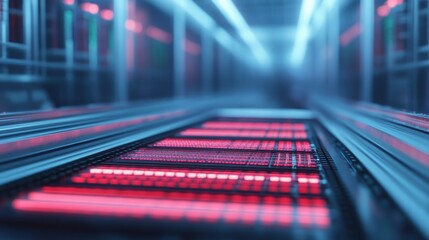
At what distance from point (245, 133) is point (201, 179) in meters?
2.13

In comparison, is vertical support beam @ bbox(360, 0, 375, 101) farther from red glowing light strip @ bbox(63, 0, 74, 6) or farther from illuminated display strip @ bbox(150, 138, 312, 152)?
red glowing light strip @ bbox(63, 0, 74, 6)

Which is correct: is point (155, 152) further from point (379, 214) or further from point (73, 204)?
point (379, 214)

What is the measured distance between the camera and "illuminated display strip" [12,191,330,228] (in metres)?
1.60

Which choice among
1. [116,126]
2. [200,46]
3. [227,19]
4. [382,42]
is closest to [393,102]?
[382,42]

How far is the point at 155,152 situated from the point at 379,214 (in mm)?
1798

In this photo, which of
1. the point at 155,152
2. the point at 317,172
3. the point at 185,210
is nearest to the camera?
the point at 185,210

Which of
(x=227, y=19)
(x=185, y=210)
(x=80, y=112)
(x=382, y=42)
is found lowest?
(x=185, y=210)

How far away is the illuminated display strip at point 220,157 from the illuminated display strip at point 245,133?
3.24 feet

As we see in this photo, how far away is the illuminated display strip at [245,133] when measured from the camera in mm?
4074

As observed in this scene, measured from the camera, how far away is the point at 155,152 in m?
3.06

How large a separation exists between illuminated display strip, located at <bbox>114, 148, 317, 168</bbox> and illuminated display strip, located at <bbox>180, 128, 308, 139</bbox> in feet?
3.24

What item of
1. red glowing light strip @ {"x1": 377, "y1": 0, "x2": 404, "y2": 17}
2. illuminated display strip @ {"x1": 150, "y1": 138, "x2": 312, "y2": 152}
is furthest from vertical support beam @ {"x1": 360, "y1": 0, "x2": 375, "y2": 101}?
illuminated display strip @ {"x1": 150, "y1": 138, "x2": 312, "y2": 152}

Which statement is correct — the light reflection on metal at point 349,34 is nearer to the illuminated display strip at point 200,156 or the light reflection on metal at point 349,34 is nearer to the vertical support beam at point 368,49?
the vertical support beam at point 368,49

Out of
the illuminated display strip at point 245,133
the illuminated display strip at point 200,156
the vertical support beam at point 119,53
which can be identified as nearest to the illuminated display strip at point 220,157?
the illuminated display strip at point 200,156
